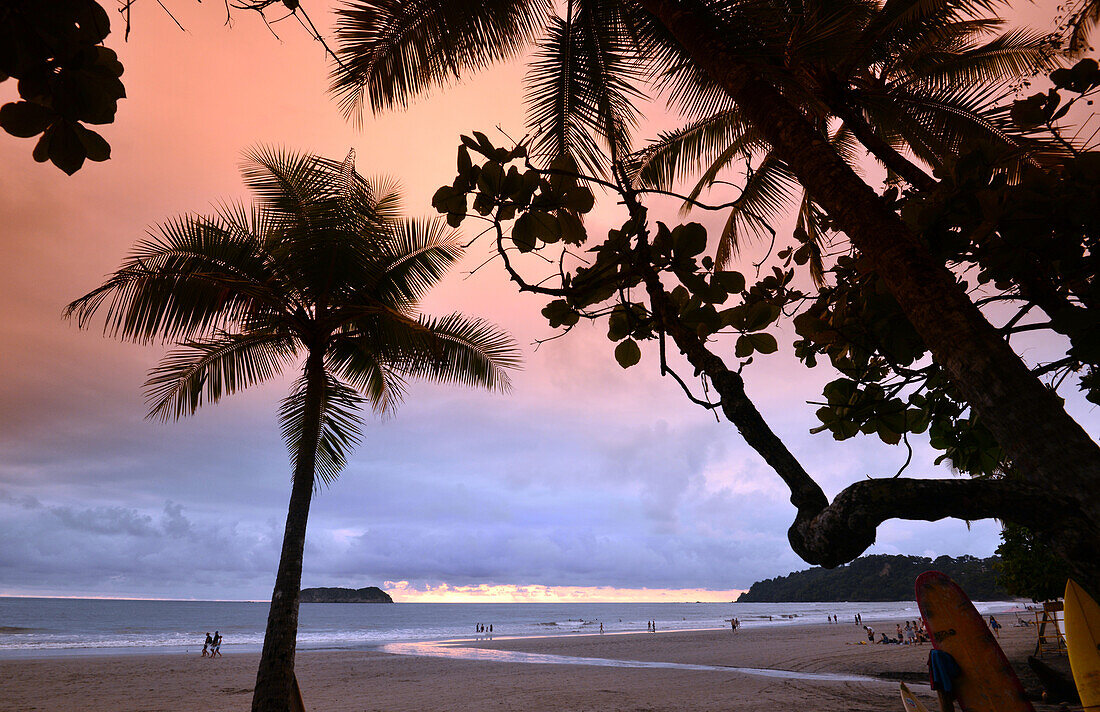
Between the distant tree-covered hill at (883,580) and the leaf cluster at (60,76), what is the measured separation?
104 m

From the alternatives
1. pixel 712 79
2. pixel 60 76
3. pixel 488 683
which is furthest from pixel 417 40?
pixel 488 683

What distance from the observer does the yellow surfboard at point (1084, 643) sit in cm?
170

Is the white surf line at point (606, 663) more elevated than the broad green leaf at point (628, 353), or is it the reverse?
the broad green leaf at point (628, 353)

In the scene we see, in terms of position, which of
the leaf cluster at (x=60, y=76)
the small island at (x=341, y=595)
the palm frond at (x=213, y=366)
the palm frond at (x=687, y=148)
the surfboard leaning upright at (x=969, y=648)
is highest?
the palm frond at (x=687, y=148)

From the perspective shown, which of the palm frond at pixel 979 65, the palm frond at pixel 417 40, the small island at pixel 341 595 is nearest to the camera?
the palm frond at pixel 417 40

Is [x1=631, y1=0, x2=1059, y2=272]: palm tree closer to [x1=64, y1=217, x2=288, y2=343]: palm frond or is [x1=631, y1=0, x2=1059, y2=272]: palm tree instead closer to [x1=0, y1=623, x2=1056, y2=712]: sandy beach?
[x1=64, y1=217, x2=288, y2=343]: palm frond

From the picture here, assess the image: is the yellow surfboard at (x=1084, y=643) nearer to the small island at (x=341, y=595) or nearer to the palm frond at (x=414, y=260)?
the palm frond at (x=414, y=260)

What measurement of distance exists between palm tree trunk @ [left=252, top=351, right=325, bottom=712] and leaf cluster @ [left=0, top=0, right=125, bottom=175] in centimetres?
638

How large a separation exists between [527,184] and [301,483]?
7253mm

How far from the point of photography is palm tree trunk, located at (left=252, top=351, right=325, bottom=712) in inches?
247

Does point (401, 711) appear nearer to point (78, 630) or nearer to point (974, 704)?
point (974, 704)

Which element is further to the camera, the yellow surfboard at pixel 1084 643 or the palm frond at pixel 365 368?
the palm frond at pixel 365 368

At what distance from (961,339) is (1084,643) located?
1357 mm

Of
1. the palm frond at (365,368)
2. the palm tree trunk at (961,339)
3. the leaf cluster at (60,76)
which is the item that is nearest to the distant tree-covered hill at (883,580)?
the palm frond at (365,368)
